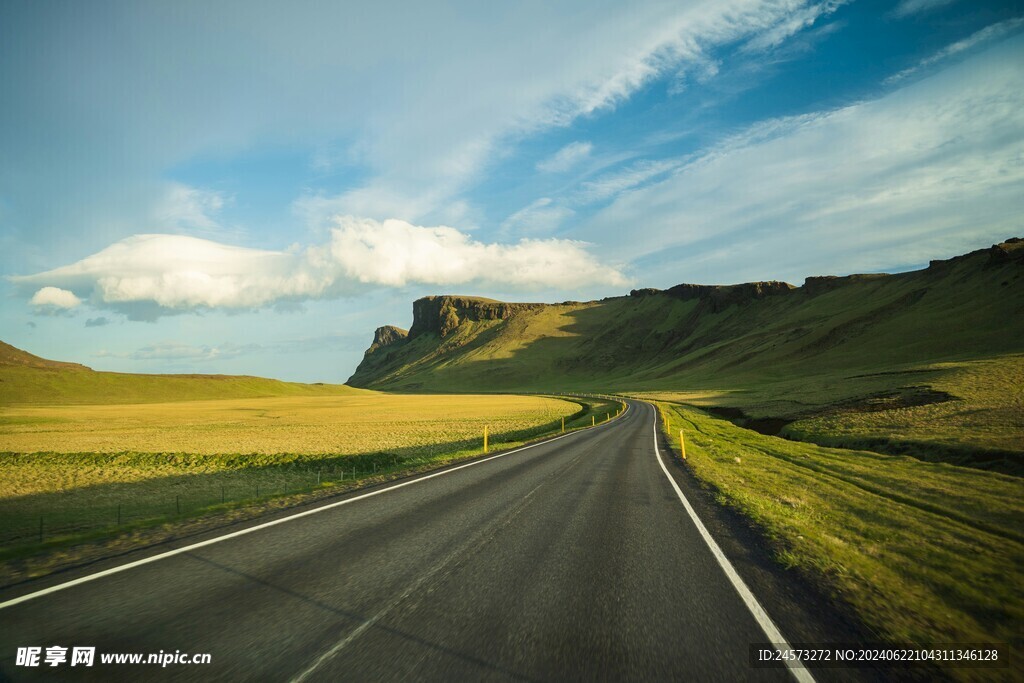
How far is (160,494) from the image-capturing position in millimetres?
20297

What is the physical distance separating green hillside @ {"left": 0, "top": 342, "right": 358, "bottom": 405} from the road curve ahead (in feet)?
540

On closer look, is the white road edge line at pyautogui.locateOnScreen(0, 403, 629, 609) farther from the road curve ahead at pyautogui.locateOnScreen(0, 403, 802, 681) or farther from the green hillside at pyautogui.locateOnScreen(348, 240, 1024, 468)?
the green hillside at pyautogui.locateOnScreen(348, 240, 1024, 468)

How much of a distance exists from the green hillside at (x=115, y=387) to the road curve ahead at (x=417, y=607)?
540ft

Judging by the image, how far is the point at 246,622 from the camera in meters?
5.24

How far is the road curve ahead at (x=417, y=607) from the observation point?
4.43 metres

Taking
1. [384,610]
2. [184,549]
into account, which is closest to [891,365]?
[384,610]

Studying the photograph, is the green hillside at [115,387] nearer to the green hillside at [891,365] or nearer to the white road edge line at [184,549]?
the green hillside at [891,365]

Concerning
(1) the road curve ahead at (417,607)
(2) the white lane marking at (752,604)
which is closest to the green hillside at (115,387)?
(1) the road curve ahead at (417,607)

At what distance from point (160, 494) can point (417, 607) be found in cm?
2051

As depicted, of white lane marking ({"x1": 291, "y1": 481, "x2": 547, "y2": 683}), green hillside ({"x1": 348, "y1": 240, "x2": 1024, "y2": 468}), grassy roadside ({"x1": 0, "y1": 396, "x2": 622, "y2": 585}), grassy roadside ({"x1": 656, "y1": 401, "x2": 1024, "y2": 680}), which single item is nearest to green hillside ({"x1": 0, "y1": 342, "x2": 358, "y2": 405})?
grassy roadside ({"x1": 0, "y1": 396, "x2": 622, "y2": 585})

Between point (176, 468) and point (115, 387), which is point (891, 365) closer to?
point (176, 468)

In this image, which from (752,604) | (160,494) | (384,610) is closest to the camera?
(384,610)

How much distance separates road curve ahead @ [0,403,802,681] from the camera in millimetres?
4434

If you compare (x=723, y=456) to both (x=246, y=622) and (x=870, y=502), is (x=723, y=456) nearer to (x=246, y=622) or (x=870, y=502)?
(x=870, y=502)
